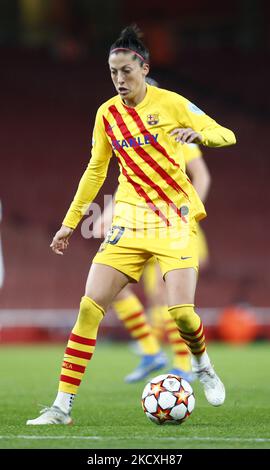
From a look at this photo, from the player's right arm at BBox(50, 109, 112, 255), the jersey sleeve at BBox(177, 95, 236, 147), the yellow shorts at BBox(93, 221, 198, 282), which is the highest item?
the jersey sleeve at BBox(177, 95, 236, 147)

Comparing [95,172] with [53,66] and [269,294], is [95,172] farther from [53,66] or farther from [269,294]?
[53,66]

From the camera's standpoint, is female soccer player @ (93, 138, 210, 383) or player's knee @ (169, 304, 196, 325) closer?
player's knee @ (169, 304, 196, 325)

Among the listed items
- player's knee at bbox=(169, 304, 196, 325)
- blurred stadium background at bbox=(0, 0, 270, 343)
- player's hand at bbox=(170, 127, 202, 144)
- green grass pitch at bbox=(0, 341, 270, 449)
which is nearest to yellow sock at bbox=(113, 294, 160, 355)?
green grass pitch at bbox=(0, 341, 270, 449)

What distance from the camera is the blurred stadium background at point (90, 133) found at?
1692 centimetres

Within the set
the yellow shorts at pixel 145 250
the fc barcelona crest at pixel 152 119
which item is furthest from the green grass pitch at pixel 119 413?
the fc barcelona crest at pixel 152 119

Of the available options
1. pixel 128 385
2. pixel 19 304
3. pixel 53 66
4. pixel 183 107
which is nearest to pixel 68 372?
pixel 183 107

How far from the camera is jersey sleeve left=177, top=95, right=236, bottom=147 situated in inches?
223

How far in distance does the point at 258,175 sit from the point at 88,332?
13.8 meters

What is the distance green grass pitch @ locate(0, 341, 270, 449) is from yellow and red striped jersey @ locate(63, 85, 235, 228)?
4.02 ft

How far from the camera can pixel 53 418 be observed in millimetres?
5773

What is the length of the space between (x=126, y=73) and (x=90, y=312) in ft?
4.60

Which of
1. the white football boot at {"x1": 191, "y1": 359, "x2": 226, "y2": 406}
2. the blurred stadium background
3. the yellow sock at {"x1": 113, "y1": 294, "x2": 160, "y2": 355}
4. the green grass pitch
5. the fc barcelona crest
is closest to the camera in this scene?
the green grass pitch

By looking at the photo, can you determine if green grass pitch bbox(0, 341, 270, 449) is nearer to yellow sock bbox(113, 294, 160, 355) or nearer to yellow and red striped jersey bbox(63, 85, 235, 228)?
yellow sock bbox(113, 294, 160, 355)

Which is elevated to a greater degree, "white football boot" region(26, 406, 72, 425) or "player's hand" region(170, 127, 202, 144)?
"player's hand" region(170, 127, 202, 144)
